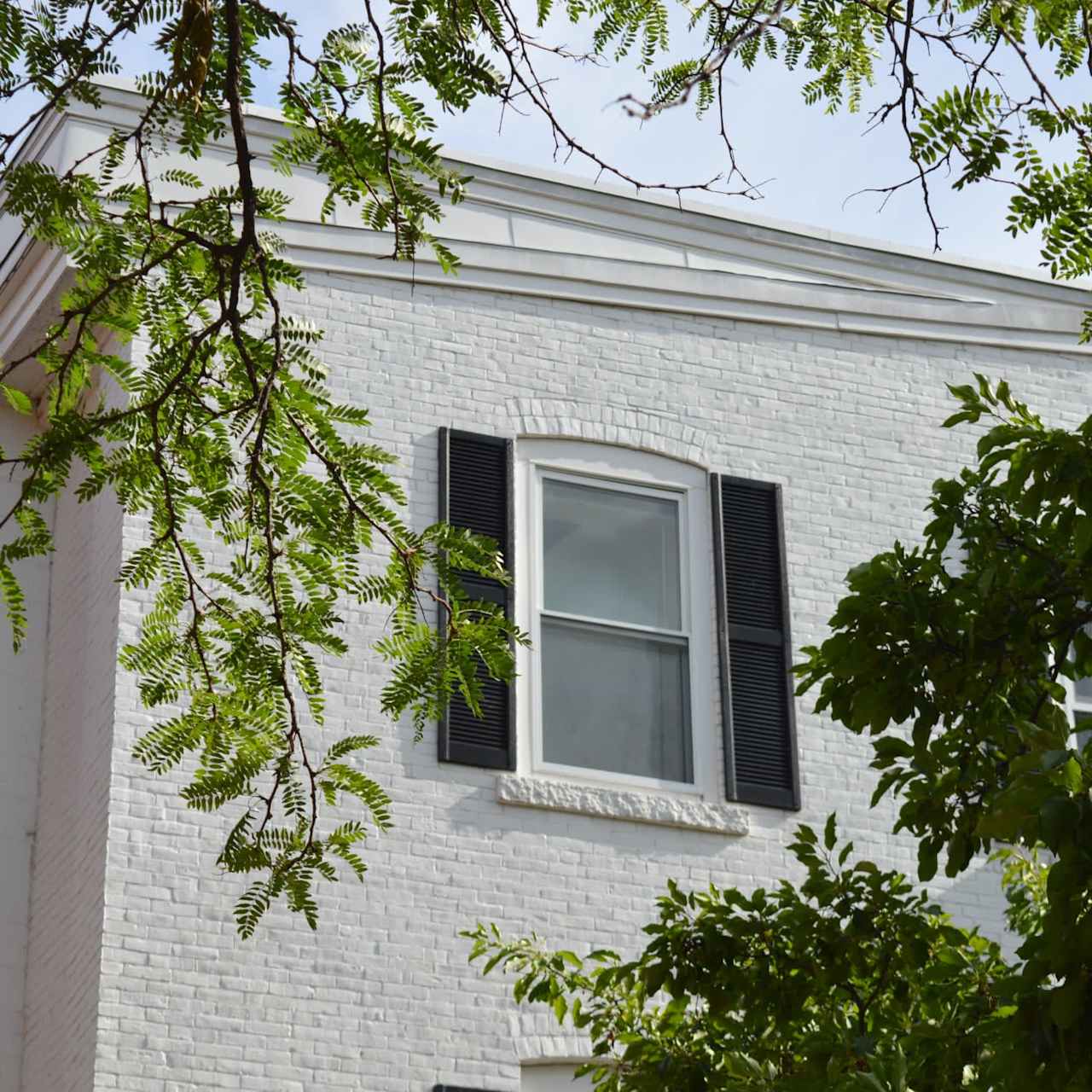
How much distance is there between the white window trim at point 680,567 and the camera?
1102cm

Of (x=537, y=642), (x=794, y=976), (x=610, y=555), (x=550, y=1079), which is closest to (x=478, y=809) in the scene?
(x=537, y=642)

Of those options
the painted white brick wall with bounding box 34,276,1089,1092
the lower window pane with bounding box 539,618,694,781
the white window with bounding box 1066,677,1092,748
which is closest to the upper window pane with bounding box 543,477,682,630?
the lower window pane with bounding box 539,618,694,781

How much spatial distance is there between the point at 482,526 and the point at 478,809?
161cm

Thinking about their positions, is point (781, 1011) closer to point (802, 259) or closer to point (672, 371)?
point (672, 371)

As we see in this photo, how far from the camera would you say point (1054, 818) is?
4.22m

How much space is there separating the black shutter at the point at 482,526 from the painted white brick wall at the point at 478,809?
0.35 ft

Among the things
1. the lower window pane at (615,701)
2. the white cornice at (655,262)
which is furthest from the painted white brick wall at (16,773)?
the lower window pane at (615,701)

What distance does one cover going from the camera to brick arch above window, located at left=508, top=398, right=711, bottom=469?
465 inches

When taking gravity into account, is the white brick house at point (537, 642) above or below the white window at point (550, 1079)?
above

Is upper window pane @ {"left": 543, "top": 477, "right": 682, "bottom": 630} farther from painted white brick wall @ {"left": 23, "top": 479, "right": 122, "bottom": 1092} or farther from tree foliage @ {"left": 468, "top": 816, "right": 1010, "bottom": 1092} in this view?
tree foliage @ {"left": 468, "top": 816, "right": 1010, "bottom": 1092}

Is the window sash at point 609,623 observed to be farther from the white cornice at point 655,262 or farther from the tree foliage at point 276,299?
the tree foliage at point 276,299

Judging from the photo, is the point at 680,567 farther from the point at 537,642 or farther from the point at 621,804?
the point at 621,804

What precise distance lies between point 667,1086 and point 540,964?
96cm

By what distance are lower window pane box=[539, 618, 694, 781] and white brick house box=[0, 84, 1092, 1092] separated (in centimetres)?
2
